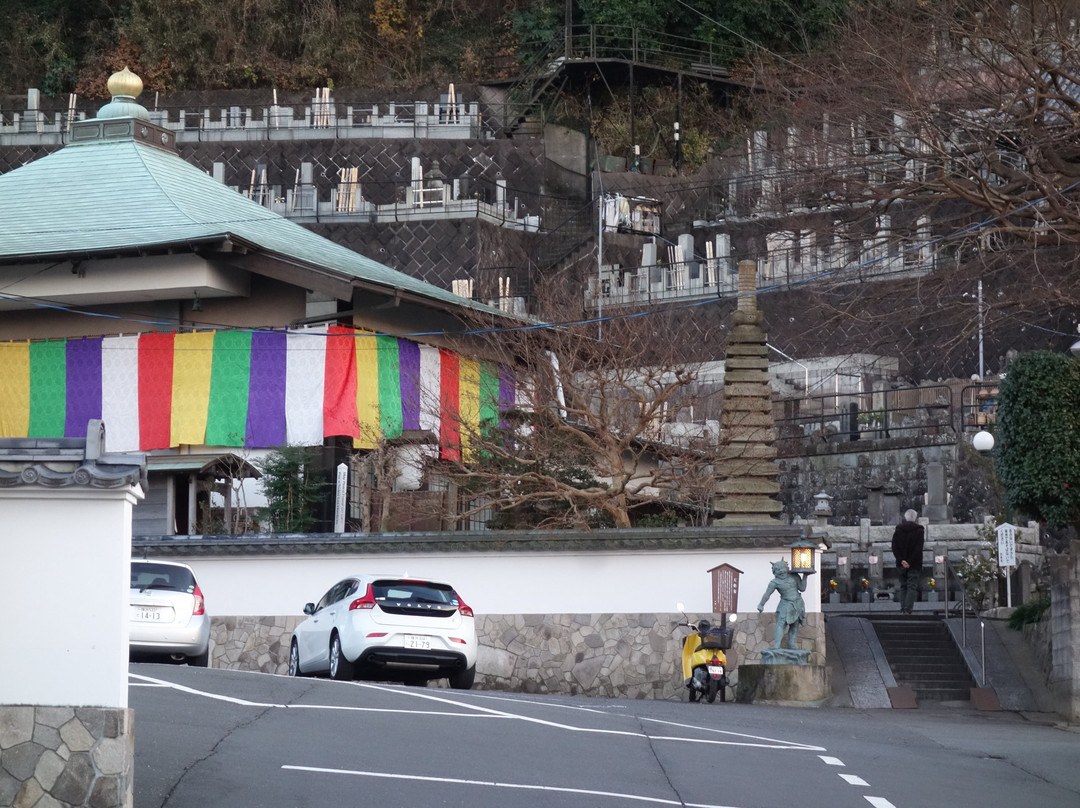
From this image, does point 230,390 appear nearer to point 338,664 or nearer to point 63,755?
point 338,664

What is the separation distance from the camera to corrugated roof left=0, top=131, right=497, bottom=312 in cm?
2519

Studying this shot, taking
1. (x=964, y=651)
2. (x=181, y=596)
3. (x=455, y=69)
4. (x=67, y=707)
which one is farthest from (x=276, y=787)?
(x=455, y=69)

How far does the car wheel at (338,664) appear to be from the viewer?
1783 cm

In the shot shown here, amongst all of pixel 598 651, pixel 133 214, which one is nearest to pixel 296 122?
pixel 133 214

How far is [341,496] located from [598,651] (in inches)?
217

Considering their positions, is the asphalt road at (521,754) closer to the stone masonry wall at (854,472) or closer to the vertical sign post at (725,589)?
the vertical sign post at (725,589)

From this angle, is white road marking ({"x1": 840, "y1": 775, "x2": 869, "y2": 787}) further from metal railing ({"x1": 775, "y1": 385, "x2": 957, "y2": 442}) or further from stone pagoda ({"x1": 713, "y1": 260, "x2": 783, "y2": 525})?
metal railing ({"x1": 775, "y1": 385, "x2": 957, "y2": 442})

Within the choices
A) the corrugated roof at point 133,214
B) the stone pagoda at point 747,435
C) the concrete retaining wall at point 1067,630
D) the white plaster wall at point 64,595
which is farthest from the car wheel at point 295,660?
the white plaster wall at point 64,595

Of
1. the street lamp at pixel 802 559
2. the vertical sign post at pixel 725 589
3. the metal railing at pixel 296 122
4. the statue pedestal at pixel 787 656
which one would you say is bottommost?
the statue pedestal at pixel 787 656

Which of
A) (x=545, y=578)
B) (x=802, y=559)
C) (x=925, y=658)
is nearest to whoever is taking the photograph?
(x=802, y=559)

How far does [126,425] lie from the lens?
85.9ft

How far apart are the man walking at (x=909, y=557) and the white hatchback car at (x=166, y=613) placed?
43.9 feet

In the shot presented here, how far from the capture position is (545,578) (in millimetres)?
21984

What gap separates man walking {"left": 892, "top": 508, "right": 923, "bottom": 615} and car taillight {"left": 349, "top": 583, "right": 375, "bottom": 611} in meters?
12.6
